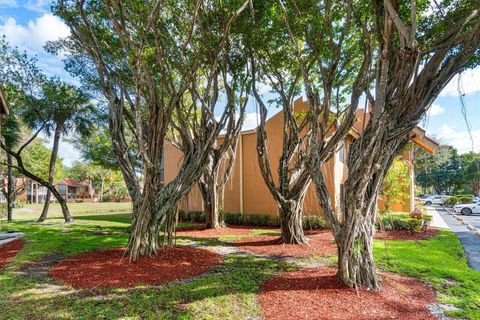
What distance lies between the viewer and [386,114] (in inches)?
178

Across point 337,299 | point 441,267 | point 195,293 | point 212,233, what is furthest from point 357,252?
point 212,233

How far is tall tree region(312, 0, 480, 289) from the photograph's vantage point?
4391 mm

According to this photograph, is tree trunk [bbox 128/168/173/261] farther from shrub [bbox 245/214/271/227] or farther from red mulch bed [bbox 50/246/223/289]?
shrub [bbox 245/214/271/227]

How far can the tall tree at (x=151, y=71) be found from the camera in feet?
21.5

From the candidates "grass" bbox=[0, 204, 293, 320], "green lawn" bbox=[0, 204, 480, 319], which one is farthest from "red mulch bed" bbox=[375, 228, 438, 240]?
"grass" bbox=[0, 204, 293, 320]

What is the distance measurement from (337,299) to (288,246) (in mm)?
4116

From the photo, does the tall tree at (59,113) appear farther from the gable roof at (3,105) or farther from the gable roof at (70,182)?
the gable roof at (70,182)

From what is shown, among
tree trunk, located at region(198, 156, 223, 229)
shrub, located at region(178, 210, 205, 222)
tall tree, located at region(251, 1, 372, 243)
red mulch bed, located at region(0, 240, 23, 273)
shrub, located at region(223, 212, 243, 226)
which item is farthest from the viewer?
shrub, located at region(178, 210, 205, 222)

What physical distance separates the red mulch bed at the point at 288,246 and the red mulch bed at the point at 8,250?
18.9 ft

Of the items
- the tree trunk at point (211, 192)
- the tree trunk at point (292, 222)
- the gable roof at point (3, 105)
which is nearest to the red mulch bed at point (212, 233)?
the tree trunk at point (211, 192)

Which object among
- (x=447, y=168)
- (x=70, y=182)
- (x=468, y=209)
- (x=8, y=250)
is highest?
(x=447, y=168)

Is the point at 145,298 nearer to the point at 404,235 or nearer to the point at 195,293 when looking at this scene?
the point at 195,293

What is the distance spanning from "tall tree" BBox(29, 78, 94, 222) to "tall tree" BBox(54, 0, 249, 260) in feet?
21.8

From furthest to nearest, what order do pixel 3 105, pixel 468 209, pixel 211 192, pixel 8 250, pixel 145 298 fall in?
pixel 468 209 < pixel 211 192 < pixel 3 105 < pixel 8 250 < pixel 145 298
